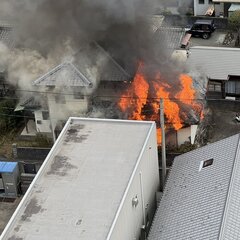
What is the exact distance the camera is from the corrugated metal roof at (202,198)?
18266 mm

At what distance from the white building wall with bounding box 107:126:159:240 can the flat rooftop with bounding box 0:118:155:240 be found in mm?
257

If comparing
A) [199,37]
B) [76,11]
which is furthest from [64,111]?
[199,37]

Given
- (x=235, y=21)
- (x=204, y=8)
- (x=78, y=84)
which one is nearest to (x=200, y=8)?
(x=204, y=8)

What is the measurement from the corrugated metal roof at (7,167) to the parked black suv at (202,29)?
20.0 metres

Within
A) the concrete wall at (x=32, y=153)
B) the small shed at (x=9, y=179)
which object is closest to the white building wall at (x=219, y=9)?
the concrete wall at (x=32, y=153)

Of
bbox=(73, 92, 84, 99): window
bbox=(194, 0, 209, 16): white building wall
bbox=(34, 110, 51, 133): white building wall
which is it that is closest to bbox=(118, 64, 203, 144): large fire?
bbox=(73, 92, 84, 99): window

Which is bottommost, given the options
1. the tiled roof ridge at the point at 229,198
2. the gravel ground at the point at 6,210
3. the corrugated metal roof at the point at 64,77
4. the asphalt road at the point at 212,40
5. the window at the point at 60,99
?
the gravel ground at the point at 6,210

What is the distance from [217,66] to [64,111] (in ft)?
31.2

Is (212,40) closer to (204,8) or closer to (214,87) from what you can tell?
(204,8)

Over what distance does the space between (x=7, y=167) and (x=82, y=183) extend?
765 cm

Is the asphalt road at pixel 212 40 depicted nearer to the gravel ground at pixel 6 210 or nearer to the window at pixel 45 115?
the window at pixel 45 115

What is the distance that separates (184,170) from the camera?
73.8 feet

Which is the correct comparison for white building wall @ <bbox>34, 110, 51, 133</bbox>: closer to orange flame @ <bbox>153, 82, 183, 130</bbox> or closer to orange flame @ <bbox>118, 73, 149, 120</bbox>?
orange flame @ <bbox>118, 73, 149, 120</bbox>

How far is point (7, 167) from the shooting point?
2655 cm
